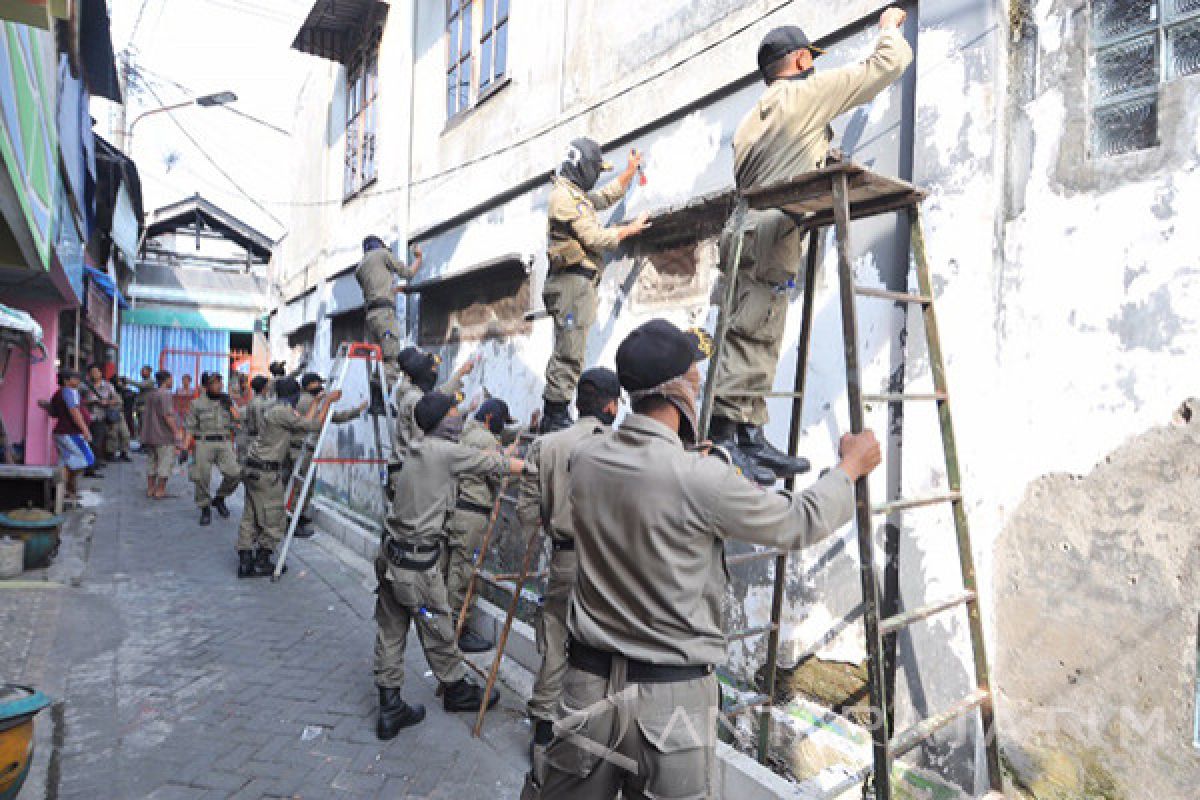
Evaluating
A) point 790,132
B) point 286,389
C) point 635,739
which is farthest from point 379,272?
point 635,739

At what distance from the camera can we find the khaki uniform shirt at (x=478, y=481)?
5.25 meters

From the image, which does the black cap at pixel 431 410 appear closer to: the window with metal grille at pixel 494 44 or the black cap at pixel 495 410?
the black cap at pixel 495 410

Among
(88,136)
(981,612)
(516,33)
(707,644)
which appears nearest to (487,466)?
(707,644)

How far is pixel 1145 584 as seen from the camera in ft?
8.41

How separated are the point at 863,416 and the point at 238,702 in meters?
4.01

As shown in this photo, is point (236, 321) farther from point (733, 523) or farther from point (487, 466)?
point (733, 523)

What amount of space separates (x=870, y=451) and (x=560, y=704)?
115 cm

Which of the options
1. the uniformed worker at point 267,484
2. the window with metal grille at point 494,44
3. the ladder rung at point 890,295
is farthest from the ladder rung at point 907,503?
the uniformed worker at point 267,484

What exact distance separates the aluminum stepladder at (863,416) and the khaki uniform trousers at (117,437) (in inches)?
647

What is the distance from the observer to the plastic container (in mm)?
6453

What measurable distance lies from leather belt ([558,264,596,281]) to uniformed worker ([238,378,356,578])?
3.72 meters

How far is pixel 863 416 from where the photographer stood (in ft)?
7.79

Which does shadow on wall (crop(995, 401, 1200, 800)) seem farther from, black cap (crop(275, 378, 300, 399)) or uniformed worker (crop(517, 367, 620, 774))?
black cap (crop(275, 378, 300, 399))

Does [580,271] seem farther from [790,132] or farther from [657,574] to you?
[657,574]
